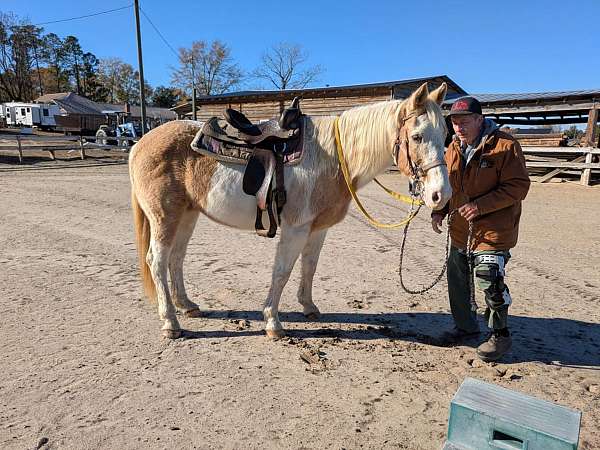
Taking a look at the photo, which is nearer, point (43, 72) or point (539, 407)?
point (539, 407)

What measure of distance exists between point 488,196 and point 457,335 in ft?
4.52

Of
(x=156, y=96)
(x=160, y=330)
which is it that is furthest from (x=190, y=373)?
(x=156, y=96)

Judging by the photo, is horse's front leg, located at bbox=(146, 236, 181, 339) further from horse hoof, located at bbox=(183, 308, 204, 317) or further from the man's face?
the man's face

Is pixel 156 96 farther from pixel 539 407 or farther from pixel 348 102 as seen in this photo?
pixel 539 407

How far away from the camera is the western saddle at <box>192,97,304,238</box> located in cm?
330

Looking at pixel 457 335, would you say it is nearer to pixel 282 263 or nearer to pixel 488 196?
pixel 488 196

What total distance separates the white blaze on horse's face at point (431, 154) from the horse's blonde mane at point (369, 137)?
0.78 ft

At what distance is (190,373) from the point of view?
2.96 metres

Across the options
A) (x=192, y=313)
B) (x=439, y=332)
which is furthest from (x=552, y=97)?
(x=192, y=313)

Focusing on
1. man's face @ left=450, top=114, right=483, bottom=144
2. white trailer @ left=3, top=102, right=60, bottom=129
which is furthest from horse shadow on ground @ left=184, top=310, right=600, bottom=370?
white trailer @ left=3, top=102, right=60, bottom=129

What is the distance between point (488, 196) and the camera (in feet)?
9.52

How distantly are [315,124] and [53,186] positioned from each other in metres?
11.3

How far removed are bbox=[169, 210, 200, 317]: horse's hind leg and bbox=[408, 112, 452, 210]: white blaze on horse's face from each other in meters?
2.21

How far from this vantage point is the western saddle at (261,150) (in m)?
3.30
